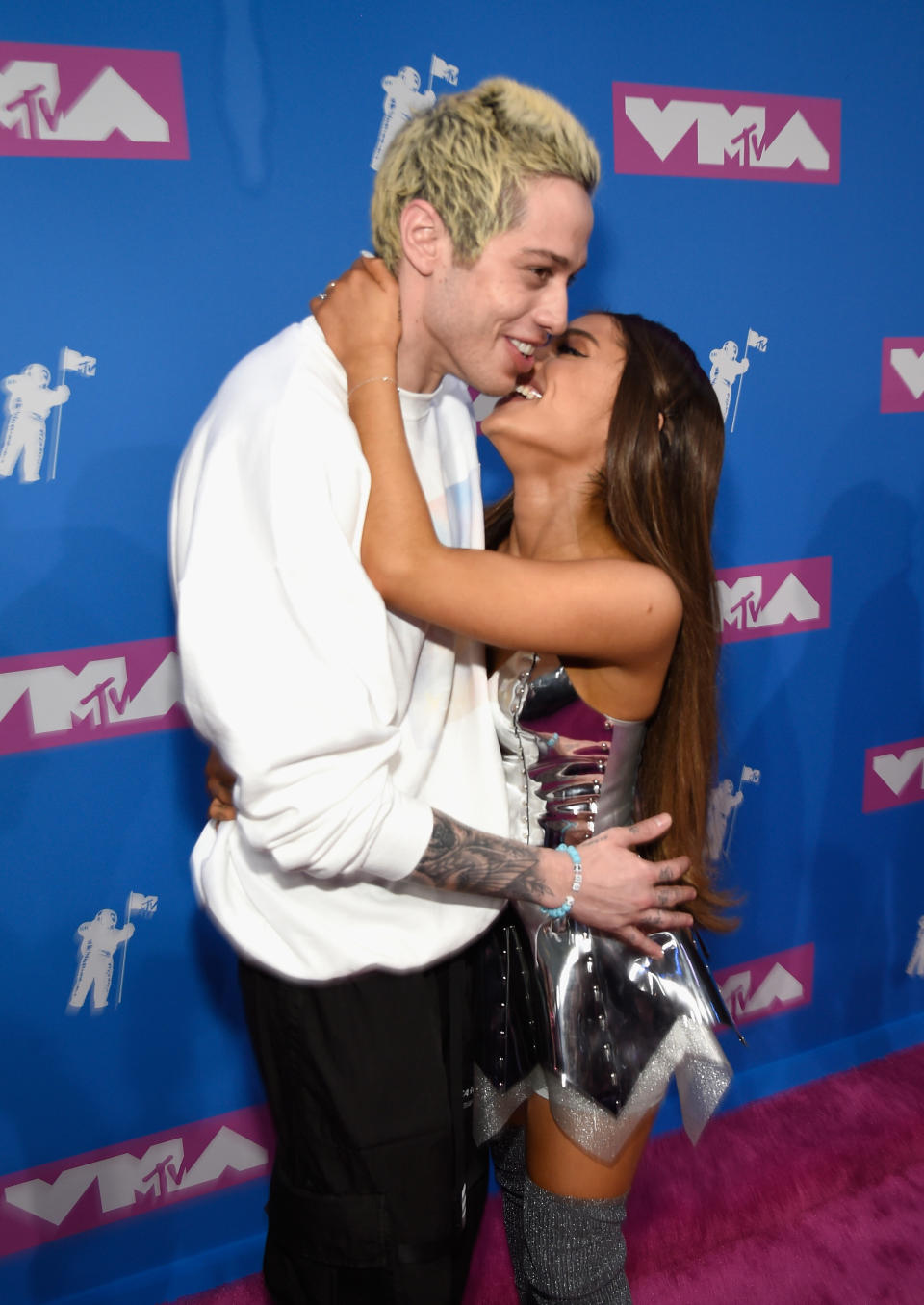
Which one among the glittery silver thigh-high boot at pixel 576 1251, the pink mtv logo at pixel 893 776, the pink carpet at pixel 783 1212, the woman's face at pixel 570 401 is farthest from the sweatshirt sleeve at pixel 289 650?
the pink mtv logo at pixel 893 776

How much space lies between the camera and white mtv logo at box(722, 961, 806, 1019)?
8.87ft

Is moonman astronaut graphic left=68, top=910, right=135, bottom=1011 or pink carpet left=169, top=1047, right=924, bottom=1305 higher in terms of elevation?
moonman astronaut graphic left=68, top=910, right=135, bottom=1011

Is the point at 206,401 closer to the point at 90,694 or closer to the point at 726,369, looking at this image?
the point at 90,694

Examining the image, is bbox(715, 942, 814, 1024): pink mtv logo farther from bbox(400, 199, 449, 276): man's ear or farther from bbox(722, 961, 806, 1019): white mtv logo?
bbox(400, 199, 449, 276): man's ear

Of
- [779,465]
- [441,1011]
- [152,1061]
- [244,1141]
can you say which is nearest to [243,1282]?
[244,1141]

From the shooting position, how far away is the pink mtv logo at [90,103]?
65.3 inches

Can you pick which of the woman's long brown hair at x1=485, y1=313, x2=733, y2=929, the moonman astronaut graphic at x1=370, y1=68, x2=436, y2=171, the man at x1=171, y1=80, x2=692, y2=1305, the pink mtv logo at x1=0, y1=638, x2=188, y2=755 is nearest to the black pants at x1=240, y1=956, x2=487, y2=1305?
the man at x1=171, y1=80, x2=692, y2=1305

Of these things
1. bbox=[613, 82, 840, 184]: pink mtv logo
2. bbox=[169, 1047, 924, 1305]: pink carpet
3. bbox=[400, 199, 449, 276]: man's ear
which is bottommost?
bbox=[169, 1047, 924, 1305]: pink carpet

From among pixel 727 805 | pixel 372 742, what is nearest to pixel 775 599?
pixel 727 805

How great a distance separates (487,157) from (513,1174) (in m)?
1.58

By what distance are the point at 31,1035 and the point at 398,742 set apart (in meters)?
1.22

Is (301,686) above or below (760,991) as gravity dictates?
above

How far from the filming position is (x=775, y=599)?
8.29ft

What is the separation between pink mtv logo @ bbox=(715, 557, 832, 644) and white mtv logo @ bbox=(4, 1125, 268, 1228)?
1544mm
